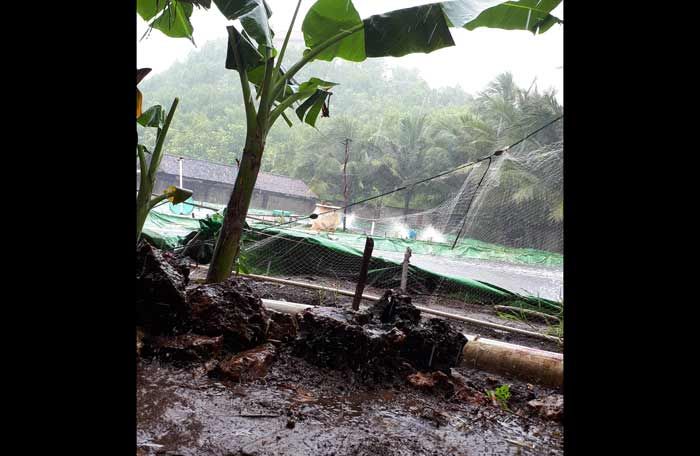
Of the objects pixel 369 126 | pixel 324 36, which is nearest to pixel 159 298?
pixel 324 36

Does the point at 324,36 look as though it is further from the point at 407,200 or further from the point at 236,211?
the point at 407,200

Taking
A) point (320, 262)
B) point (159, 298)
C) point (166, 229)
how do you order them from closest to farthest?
point (159, 298) → point (320, 262) → point (166, 229)

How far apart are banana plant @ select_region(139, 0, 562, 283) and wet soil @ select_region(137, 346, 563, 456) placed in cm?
134

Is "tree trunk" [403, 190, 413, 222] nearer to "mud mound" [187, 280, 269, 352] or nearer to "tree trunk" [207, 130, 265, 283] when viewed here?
"tree trunk" [207, 130, 265, 283]

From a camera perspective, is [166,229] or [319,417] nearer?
[319,417]

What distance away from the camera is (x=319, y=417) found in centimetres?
241

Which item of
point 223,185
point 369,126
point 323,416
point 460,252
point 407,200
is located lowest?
point 323,416

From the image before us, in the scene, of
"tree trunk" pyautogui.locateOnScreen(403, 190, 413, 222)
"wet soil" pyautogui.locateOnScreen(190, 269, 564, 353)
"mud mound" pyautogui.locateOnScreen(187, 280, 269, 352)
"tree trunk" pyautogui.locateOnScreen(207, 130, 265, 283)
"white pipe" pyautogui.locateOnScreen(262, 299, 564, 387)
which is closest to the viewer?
"mud mound" pyautogui.locateOnScreen(187, 280, 269, 352)

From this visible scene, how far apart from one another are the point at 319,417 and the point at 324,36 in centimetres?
344

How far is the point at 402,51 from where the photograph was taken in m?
3.78

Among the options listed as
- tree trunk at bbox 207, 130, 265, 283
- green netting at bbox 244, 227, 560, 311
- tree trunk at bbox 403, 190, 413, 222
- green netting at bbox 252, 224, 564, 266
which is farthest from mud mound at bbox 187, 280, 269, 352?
tree trunk at bbox 403, 190, 413, 222

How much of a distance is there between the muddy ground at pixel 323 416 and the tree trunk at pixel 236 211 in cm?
103

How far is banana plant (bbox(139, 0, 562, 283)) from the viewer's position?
11.9 feet

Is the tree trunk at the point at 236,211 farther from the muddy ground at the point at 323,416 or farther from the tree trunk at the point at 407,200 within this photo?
the tree trunk at the point at 407,200
